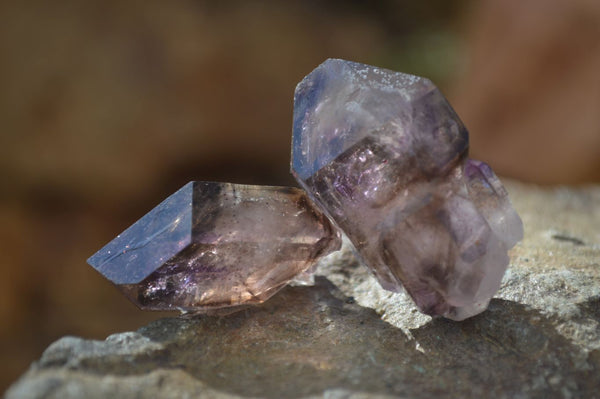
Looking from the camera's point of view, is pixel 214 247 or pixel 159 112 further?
pixel 159 112

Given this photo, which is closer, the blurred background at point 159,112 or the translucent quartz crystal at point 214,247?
the translucent quartz crystal at point 214,247

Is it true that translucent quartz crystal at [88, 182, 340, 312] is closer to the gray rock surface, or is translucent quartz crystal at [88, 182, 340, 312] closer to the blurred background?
the gray rock surface

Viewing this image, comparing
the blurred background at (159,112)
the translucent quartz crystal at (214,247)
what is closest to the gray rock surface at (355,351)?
the translucent quartz crystal at (214,247)

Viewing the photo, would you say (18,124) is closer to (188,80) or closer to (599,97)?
(188,80)

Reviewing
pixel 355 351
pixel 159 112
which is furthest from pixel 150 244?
pixel 159 112

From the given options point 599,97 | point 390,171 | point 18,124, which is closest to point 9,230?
point 18,124

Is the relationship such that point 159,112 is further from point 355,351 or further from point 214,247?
point 355,351

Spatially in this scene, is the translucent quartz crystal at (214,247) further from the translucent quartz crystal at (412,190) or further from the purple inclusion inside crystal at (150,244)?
the translucent quartz crystal at (412,190)
